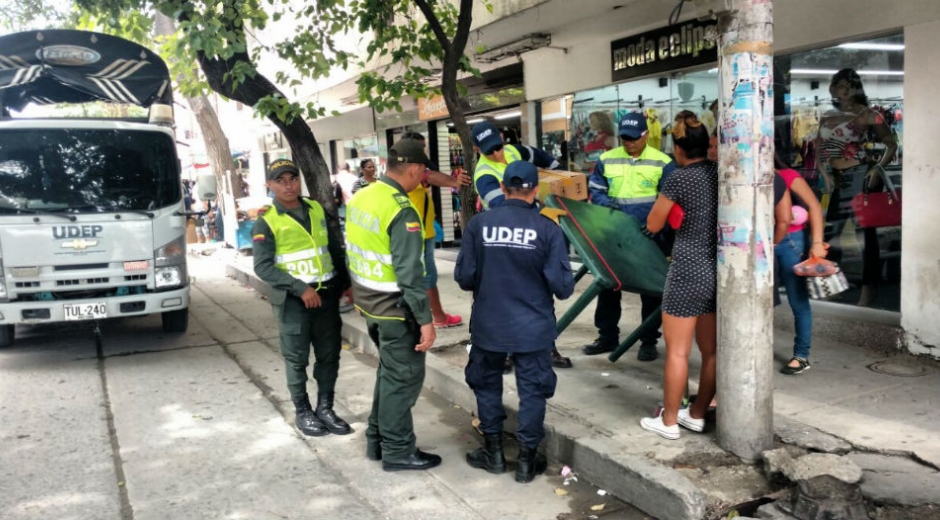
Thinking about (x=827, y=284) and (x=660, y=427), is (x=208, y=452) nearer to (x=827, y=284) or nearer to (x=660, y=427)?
(x=660, y=427)

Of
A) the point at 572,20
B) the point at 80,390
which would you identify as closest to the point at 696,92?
the point at 572,20

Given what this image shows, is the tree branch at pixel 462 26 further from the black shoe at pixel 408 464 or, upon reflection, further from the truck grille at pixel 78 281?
the truck grille at pixel 78 281

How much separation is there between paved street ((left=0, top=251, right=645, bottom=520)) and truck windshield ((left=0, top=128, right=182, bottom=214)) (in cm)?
157

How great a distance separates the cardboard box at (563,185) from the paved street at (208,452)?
5.76 ft

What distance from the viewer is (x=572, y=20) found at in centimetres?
799

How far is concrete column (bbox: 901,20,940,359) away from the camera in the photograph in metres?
5.38

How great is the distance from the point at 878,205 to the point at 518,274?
13.1ft

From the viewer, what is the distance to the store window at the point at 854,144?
595 centimetres

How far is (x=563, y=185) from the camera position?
5.23 m

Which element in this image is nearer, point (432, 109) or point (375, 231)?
point (375, 231)

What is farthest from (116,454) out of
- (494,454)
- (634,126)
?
(634,126)

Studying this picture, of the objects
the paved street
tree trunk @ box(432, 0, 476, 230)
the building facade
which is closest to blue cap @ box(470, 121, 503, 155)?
tree trunk @ box(432, 0, 476, 230)

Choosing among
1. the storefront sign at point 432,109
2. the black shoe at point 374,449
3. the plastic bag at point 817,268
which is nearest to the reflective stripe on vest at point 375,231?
the black shoe at point 374,449

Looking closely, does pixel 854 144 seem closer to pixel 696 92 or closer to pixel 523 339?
pixel 696 92
